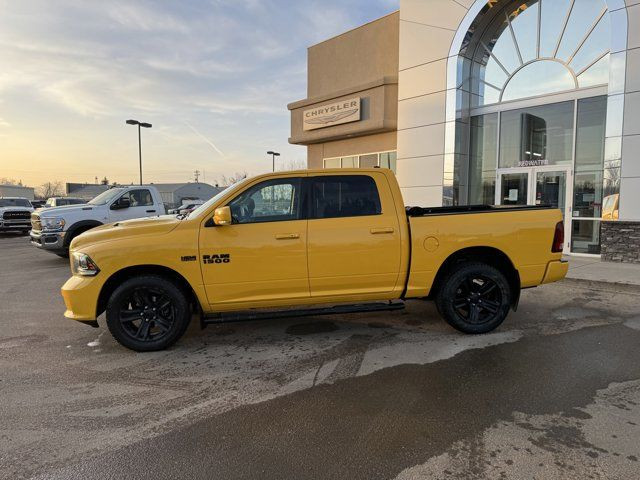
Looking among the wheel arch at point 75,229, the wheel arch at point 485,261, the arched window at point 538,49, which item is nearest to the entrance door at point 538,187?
the arched window at point 538,49

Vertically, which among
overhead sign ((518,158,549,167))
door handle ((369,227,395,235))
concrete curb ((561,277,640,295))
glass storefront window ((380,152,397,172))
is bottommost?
concrete curb ((561,277,640,295))

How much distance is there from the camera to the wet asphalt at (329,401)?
2.91m

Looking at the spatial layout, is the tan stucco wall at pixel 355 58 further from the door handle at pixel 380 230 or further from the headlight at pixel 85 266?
the headlight at pixel 85 266

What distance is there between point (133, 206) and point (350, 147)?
29.2ft

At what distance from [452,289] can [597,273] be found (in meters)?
5.50

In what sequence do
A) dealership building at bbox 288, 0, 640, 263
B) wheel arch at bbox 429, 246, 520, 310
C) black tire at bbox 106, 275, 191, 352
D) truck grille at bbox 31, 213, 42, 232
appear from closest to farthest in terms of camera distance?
black tire at bbox 106, 275, 191, 352 → wheel arch at bbox 429, 246, 520, 310 → dealership building at bbox 288, 0, 640, 263 → truck grille at bbox 31, 213, 42, 232

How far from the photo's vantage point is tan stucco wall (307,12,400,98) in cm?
1627

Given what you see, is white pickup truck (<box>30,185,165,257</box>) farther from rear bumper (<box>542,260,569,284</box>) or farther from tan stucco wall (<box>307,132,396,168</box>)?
rear bumper (<box>542,260,569,284</box>)

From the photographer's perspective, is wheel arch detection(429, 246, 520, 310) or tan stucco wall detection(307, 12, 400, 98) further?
tan stucco wall detection(307, 12, 400, 98)

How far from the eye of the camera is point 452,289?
5.38m

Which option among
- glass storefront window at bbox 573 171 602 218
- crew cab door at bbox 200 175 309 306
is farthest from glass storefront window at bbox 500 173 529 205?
crew cab door at bbox 200 175 309 306

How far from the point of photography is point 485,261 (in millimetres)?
5633

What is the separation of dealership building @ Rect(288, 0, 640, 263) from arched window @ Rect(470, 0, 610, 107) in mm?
28

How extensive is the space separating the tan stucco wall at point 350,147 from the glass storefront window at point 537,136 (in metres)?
4.37
